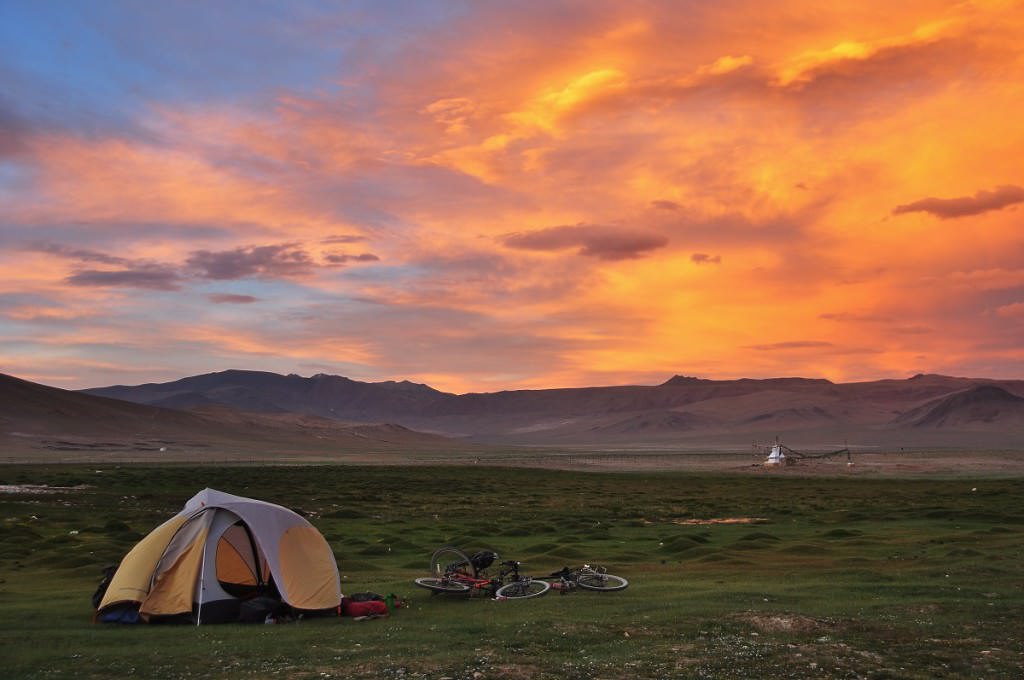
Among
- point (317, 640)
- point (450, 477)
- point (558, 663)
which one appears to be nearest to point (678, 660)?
point (558, 663)

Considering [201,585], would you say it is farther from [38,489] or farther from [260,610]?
[38,489]

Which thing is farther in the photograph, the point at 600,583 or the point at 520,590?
the point at 600,583

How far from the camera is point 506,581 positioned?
19.6 metres

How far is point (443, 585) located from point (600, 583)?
11.3 feet

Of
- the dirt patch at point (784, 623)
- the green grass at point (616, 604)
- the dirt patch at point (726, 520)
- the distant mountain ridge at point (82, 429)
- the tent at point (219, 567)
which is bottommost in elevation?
the dirt patch at point (726, 520)

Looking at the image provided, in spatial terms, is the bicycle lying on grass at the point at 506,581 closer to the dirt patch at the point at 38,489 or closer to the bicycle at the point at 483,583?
the bicycle at the point at 483,583

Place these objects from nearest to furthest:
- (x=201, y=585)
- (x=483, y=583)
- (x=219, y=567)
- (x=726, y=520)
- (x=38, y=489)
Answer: (x=201, y=585), (x=219, y=567), (x=483, y=583), (x=726, y=520), (x=38, y=489)

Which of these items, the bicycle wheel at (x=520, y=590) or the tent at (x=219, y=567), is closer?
the tent at (x=219, y=567)

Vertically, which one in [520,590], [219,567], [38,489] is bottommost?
[38,489]

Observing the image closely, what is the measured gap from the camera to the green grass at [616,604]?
13.2 m

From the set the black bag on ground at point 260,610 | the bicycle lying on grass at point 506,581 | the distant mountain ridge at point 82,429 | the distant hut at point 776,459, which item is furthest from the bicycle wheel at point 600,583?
the distant mountain ridge at point 82,429

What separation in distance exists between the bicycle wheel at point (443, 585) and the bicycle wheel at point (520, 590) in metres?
0.77

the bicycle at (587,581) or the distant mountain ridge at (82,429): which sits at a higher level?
the distant mountain ridge at (82,429)

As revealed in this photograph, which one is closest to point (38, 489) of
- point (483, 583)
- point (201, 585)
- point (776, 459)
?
point (201, 585)
